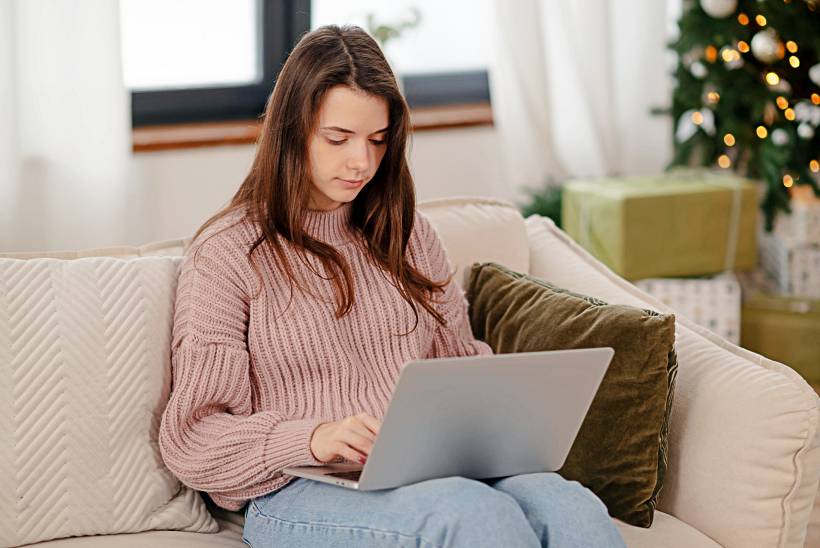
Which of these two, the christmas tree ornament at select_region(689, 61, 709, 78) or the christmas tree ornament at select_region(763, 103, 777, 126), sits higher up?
the christmas tree ornament at select_region(689, 61, 709, 78)

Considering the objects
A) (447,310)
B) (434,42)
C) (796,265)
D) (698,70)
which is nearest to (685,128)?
(698,70)

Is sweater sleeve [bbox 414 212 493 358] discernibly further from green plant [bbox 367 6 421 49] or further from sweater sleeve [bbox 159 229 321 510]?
green plant [bbox 367 6 421 49]

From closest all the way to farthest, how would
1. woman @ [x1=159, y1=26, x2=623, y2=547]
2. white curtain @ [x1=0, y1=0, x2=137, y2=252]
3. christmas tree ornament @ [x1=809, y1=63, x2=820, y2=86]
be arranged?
woman @ [x1=159, y1=26, x2=623, y2=547] < white curtain @ [x1=0, y1=0, x2=137, y2=252] < christmas tree ornament @ [x1=809, y1=63, x2=820, y2=86]

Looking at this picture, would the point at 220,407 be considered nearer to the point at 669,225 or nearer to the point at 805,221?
the point at 669,225

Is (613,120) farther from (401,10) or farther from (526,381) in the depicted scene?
(526,381)

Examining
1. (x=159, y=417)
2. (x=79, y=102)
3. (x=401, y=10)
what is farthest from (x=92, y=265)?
(x=401, y=10)

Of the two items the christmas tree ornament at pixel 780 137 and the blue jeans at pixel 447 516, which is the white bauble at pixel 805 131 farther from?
the blue jeans at pixel 447 516

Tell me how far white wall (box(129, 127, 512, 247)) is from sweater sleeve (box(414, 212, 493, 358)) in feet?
4.31

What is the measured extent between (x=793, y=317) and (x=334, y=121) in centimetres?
208

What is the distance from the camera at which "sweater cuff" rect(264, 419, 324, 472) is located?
1442 mm

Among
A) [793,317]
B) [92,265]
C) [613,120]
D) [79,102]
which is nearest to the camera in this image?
[92,265]

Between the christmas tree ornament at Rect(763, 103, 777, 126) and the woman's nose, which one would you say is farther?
the christmas tree ornament at Rect(763, 103, 777, 126)

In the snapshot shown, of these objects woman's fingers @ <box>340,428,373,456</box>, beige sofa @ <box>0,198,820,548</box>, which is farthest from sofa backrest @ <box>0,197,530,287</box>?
woman's fingers @ <box>340,428,373,456</box>

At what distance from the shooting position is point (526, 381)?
1.29 metres
